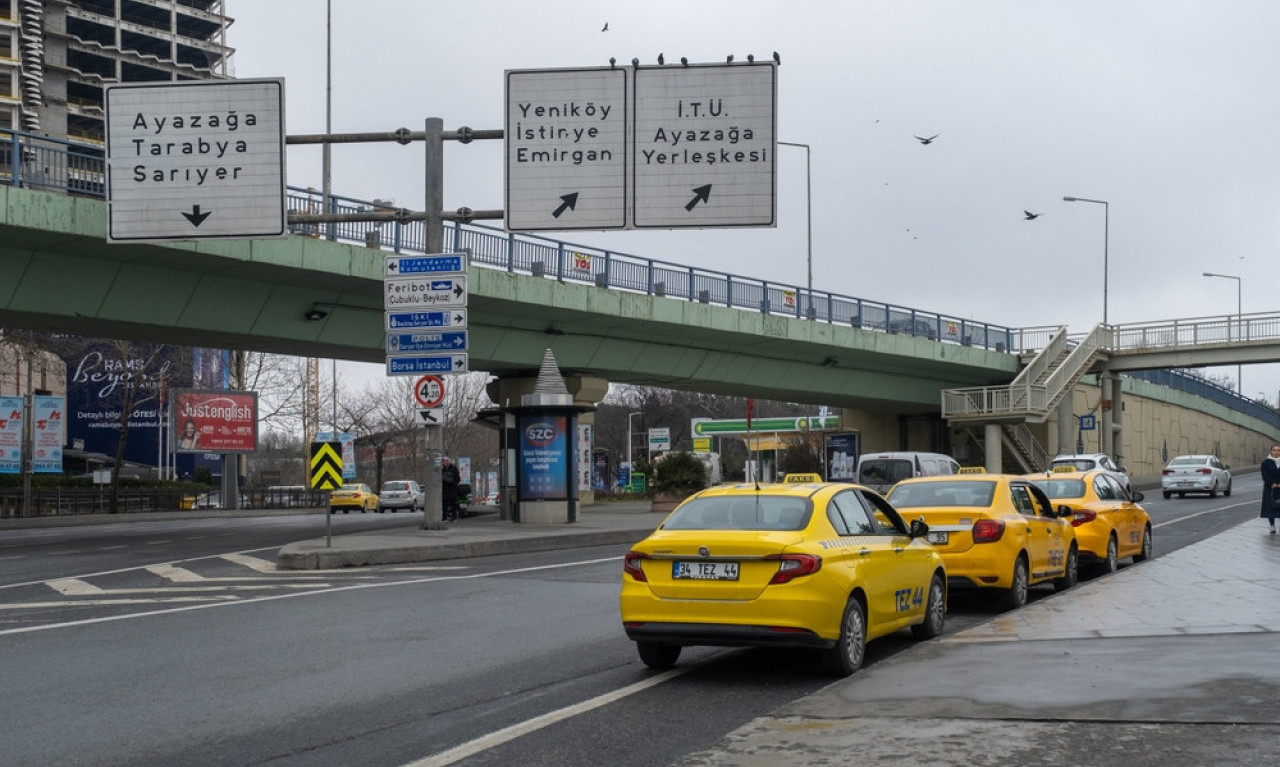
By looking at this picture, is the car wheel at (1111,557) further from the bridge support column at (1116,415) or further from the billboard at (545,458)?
the bridge support column at (1116,415)

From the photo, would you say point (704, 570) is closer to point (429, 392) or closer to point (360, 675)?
point (360, 675)

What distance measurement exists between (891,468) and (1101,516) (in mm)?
9555

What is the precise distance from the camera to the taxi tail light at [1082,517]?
17875 millimetres

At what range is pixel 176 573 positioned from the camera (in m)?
19.5

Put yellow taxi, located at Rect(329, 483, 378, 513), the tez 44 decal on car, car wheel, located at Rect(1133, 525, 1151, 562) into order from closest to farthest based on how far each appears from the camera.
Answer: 1. the tez 44 decal on car
2. car wheel, located at Rect(1133, 525, 1151, 562)
3. yellow taxi, located at Rect(329, 483, 378, 513)

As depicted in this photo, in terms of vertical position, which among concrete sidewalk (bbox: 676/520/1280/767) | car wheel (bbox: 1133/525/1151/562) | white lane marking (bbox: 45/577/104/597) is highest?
concrete sidewalk (bbox: 676/520/1280/767)

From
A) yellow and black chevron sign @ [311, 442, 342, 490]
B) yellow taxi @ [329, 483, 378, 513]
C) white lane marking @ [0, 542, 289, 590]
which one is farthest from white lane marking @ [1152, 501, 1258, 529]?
yellow taxi @ [329, 483, 378, 513]

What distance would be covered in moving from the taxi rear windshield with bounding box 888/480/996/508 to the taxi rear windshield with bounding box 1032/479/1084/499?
15.1 feet

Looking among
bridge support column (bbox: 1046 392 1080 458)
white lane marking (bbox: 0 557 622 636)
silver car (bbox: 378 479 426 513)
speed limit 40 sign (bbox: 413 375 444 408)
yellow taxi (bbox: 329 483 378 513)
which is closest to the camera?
white lane marking (bbox: 0 557 622 636)

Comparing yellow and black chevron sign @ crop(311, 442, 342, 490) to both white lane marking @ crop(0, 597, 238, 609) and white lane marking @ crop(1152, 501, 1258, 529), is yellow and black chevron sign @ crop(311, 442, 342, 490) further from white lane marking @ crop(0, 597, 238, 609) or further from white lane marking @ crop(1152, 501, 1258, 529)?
white lane marking @ crop(1152, 501, 1258, 529)

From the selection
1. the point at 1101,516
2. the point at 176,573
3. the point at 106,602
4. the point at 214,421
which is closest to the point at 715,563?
the point at 106,602

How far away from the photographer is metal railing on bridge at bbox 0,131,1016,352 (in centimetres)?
2430

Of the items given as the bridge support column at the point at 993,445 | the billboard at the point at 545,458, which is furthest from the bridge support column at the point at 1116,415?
the billboard at the point at 545,458

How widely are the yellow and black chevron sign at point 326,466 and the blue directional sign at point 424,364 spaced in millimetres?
2502
